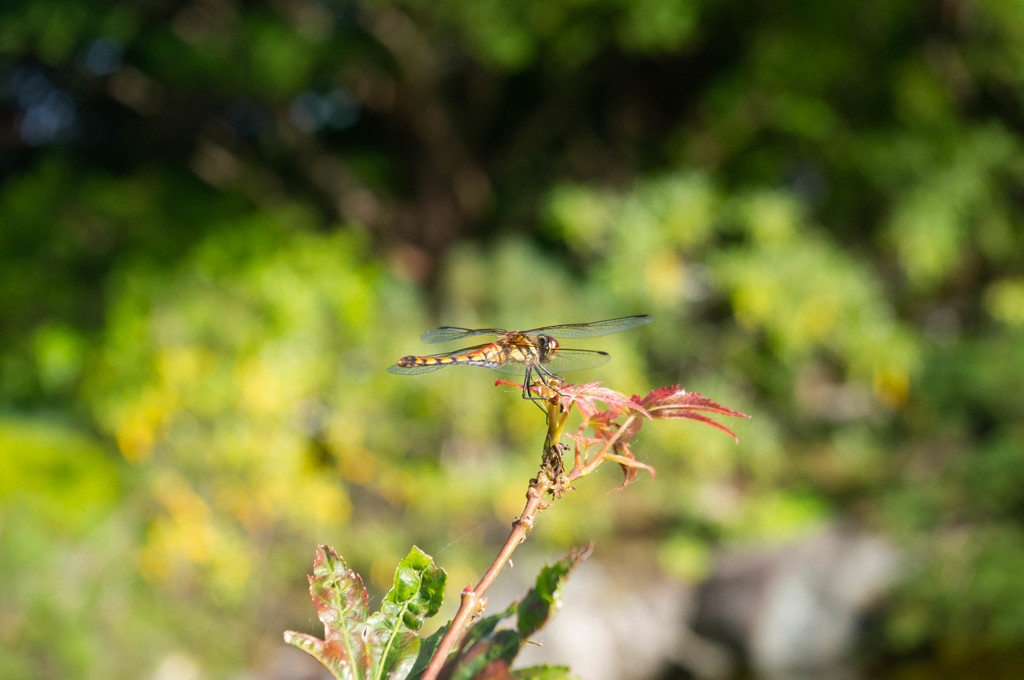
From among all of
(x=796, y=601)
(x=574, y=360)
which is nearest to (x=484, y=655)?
(x=574, y=360)

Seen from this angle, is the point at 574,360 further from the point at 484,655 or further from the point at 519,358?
the point at 484,655

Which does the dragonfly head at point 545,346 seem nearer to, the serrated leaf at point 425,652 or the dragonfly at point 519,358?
the dragonfly at point 519,358

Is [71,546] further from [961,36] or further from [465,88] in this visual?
[961,36]

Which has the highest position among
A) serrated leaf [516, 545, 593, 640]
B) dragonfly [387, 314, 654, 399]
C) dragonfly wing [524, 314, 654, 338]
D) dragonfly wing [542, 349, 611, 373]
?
dragonfly wing [524, 314, 654, 338]

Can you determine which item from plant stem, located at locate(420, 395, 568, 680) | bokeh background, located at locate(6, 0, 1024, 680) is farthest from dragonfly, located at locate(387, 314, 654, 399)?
bokeh background, located at locate(6, 0, 1024, 680)

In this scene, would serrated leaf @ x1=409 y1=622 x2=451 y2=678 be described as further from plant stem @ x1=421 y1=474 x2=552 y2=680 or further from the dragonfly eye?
the dragonfly eye

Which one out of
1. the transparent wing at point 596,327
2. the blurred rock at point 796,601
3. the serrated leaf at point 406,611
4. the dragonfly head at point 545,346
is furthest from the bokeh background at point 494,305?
the serrated leaf at point 406,611
